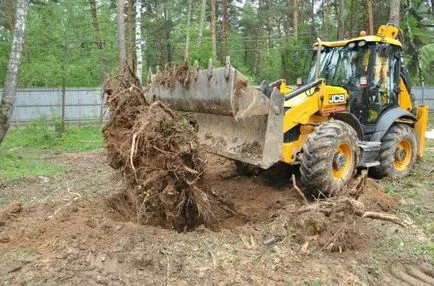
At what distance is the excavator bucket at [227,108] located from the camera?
6.39 meters

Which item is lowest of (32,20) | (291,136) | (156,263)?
(156,263)

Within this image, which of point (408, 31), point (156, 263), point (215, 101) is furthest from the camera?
point (408, 31)

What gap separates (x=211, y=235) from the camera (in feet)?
18.0

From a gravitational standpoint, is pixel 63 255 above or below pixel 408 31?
below

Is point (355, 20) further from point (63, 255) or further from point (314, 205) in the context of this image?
point (63, 255)

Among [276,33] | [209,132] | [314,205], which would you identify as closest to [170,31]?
[276,33]

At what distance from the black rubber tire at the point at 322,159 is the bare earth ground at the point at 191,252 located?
356 mm

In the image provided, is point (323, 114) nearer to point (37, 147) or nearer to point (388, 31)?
point (388, 31)

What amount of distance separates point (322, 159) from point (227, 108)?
1485 mm

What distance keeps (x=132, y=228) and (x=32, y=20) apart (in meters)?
17.4

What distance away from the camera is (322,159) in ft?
22.2

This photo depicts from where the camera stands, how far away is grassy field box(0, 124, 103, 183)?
36.0 feet

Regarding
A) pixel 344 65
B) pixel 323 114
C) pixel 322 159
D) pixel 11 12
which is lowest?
pixel 322 159

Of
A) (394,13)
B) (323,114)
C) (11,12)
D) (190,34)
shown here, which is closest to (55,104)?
(11,12)
